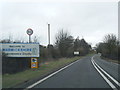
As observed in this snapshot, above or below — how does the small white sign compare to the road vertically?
above

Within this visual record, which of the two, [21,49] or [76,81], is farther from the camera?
[21,49]

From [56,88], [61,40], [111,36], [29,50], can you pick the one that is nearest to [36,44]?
[29,50]

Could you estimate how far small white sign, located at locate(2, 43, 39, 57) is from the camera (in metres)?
20.0

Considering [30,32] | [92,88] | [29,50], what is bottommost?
[92,88]

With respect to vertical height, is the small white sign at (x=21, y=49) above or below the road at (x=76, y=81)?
above

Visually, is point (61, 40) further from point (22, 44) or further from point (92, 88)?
point (92, 88)

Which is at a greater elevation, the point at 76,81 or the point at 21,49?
the point at 21,49

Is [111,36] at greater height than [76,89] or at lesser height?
greater

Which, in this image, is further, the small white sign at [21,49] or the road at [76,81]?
the small white sign at [21,49]

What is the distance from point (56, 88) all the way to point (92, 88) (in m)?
1.72

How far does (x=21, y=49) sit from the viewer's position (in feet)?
67.0

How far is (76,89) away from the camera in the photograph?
9828mm

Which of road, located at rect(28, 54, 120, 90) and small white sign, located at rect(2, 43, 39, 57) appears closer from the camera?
road, located at rect(28, 54, 120, 90)

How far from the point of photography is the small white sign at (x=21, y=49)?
20.0 m
